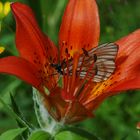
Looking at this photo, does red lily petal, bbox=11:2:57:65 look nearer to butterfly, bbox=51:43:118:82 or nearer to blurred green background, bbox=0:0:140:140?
butterfly, bbox=51:43:118:82

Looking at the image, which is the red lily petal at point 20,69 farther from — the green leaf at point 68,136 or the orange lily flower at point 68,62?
the green leaf at point 68,136

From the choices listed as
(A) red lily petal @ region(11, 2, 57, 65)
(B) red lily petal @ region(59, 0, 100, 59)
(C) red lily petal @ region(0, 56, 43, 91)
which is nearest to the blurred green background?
(B) red lily petal @ region(59, 0, 100, 59)

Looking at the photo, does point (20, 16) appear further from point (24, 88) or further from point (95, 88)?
point (24, 88)

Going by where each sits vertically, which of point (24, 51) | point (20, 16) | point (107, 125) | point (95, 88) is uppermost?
point (20, 16)

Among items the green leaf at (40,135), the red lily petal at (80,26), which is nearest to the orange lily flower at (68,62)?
the red lily petal at (80,26)

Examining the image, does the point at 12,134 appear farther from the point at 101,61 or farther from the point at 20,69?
the point at 101,61

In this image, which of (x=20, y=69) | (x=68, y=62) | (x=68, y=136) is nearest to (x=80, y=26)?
(x=68, y=62)

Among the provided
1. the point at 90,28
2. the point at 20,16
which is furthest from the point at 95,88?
the point at 20,16
